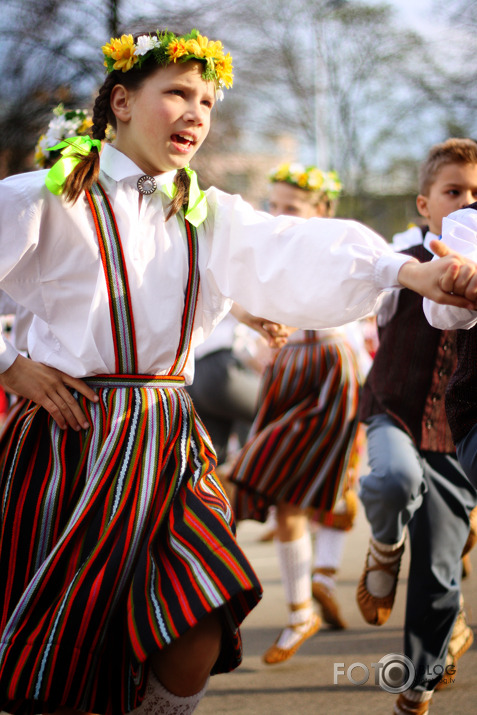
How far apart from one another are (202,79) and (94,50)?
11.0ft

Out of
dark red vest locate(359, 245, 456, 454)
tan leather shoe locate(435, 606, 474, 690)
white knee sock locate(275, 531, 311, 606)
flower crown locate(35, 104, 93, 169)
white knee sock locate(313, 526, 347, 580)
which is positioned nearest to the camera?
dark red vest locate(359, 245, 456, 454)

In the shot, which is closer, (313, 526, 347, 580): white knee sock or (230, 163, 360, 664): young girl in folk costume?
(230, 163, 360, 664): young girl in folk costume

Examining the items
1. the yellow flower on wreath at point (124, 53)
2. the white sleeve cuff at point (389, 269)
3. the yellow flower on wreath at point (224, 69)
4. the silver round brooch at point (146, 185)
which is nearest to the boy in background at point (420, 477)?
the white sleeve cuff at point (389, 269)

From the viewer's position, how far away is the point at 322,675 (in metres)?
3.32

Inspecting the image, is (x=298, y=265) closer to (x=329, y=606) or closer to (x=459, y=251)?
(x=459, y=251)

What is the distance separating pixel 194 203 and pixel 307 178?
2357mm

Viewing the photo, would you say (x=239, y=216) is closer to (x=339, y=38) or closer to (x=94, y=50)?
(x=94, y=50)

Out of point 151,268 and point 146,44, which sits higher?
point 146,44

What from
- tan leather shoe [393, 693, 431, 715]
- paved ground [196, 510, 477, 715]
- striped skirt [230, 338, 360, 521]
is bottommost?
paved ground [196, 510, 477, 715]

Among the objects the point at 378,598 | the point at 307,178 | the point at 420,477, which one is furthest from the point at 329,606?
the point at 307,178

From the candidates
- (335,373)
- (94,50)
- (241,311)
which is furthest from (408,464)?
(94,50)

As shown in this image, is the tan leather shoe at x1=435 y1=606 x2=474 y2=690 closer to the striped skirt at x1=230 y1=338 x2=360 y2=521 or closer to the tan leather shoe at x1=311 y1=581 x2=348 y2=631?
the tan leather shoe at x1=311 y1=581 x2=348 y2=631

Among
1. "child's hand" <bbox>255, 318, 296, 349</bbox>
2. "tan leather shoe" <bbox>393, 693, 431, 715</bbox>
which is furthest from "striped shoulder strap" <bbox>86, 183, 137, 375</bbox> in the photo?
"tan leather shoe" <bbox>393, 693, 431, 715</bbox>

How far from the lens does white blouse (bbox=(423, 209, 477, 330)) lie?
6.82 ft
